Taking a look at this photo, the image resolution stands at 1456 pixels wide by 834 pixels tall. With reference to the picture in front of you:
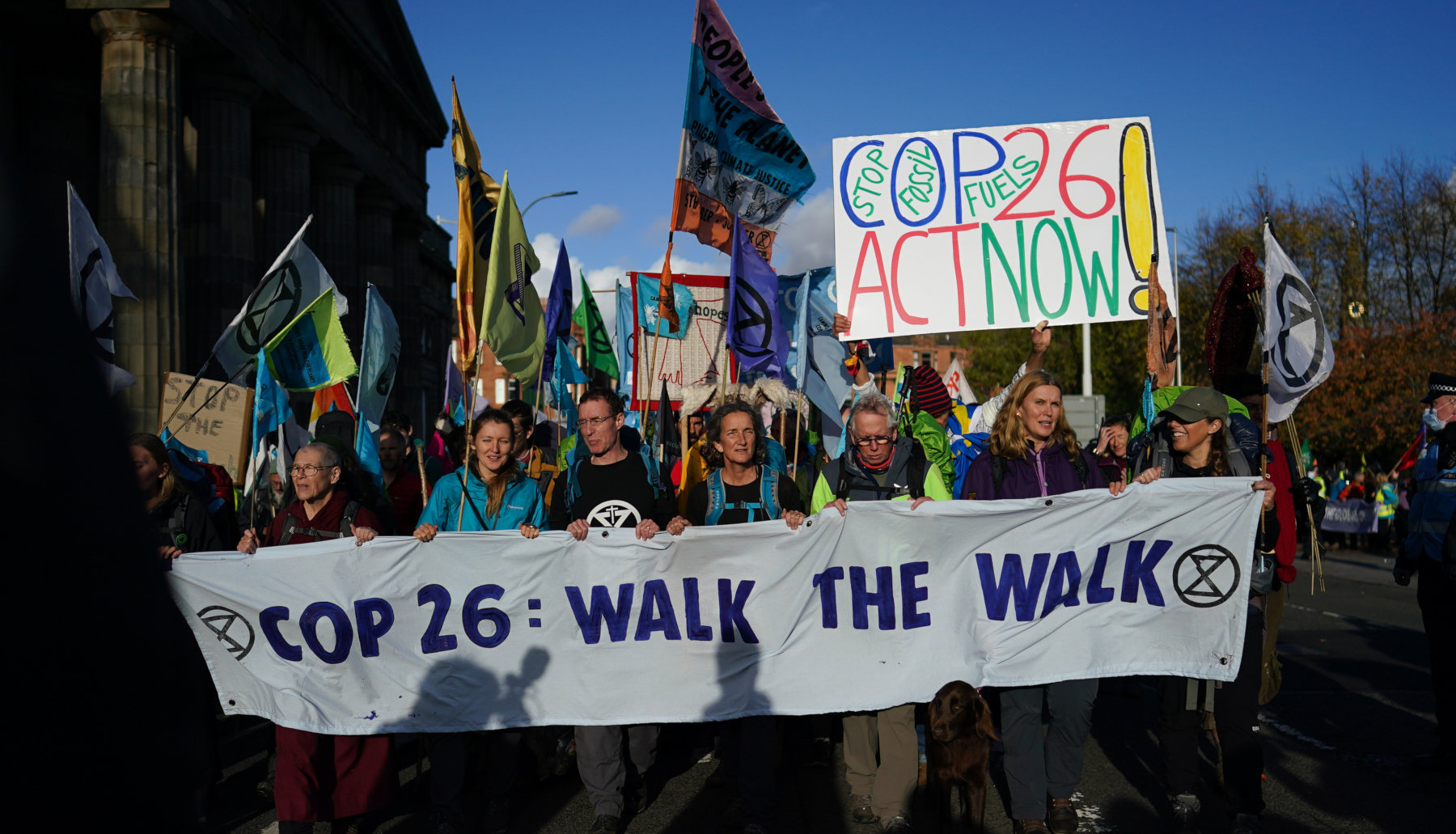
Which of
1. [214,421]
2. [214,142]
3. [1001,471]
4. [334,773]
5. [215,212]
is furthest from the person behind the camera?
[214,142]

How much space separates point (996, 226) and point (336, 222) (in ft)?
87.7

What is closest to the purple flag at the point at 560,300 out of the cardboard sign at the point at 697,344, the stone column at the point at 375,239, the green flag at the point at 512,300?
the cardboard sign at the point at 697,344

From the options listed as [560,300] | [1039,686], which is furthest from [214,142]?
[1039,686]

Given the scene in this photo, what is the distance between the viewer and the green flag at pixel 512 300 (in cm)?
579

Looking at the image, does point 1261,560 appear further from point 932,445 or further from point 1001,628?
point 932,445

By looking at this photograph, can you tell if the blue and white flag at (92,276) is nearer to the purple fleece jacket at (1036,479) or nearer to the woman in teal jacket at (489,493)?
the woman in teal jacket at (489,493)

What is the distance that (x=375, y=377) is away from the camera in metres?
7.79

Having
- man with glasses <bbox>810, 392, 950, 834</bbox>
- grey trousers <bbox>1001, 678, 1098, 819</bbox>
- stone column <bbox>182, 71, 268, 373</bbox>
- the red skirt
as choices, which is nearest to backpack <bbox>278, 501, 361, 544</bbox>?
the red skirt

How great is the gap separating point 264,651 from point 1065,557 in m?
3.65

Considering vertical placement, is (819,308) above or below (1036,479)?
above

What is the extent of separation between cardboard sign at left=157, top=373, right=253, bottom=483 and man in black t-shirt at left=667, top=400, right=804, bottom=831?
3.94m

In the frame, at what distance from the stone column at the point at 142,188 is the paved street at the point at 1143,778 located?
12314 mm

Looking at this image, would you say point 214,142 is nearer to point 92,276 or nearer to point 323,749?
point 92,276

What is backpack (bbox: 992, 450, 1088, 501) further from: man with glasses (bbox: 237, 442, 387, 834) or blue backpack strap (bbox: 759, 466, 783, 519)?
man with glasses (bbox: 237, 442, 387, 834)
